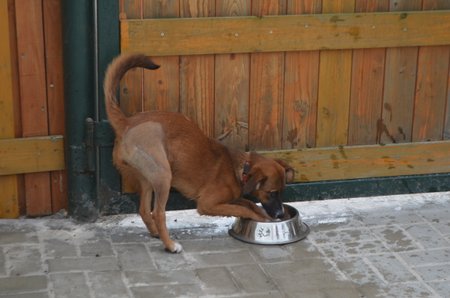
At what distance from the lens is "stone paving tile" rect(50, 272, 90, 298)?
479cm

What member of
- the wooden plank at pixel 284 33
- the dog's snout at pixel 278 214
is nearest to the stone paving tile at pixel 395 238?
the dog's snout at pixel 278 214

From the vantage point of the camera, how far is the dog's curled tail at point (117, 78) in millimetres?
5352

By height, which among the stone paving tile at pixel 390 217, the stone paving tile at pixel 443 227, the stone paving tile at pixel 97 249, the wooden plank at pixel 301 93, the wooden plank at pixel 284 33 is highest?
the wooden plank at pixel 284 33

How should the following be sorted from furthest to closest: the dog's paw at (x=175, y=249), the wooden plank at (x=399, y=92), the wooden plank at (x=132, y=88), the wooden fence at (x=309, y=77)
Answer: the wooden plank at (x=399, y=92) < the wooden fence at (x=309, y=77) < the wooden plank at (x=132, y=88) < the dog's paw at (x=175, y=249)

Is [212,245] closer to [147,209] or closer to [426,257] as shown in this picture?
[147,209]

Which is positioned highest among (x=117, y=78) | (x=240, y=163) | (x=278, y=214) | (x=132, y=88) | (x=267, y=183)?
(x=117, y=78)

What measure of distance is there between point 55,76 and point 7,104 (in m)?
0.38

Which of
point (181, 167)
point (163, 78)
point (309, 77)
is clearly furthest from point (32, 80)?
point (309, 77)

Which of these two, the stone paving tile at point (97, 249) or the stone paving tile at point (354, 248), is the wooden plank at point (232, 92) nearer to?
the stone paving tile at point (354, 248)

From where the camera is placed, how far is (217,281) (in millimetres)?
5035

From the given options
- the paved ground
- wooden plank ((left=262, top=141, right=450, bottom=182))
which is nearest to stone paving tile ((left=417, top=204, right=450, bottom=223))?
the paved ground

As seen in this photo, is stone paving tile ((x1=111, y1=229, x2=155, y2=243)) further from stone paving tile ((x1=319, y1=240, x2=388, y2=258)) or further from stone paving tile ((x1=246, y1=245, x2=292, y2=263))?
stone paving tile ((x1=319, y1=240, x2=388, y2=258))

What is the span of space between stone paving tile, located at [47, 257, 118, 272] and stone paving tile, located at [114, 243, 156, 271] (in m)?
0.04

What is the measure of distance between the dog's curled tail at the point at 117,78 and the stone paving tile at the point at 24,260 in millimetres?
964
